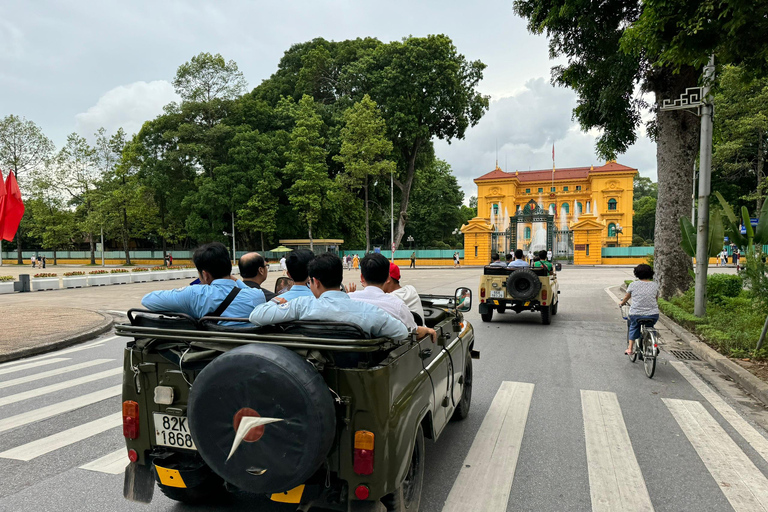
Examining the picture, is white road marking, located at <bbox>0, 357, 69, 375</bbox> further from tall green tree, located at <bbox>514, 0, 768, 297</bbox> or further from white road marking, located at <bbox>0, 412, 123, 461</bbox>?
tall green tree, located at <bbox>514, 0, 768, 297</bbox>

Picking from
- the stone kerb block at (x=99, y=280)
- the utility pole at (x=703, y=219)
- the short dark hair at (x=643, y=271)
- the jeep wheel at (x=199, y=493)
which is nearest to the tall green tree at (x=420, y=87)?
the stone kerb block at (x=99, y=280)

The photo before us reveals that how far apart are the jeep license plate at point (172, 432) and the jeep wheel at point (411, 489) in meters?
1.20

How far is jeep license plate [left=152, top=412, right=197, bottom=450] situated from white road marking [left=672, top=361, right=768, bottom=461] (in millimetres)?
4542

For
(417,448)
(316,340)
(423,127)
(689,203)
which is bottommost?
(417,448)

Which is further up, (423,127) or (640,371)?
(423,127)

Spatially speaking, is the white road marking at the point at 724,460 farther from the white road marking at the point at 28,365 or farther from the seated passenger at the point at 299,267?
the white road marking at the point at 28,365

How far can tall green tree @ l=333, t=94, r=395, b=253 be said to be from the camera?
41.2m

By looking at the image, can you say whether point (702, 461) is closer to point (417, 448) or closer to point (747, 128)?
point (417, 448)

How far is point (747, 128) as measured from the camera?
31266mm

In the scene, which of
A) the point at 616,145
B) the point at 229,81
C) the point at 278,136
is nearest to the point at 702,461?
the point at 616,145

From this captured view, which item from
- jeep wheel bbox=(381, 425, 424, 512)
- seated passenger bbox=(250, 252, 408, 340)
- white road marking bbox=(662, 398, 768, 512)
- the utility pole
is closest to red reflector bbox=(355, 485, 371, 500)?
jeep wheel bbox=(381, 425, 424, 512)

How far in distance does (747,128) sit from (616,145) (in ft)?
75.2

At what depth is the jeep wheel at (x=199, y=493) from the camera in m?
3.17

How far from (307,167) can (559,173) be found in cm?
4918
